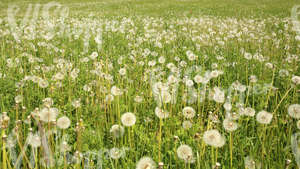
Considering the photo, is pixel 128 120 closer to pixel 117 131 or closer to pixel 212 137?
pixel 117 131

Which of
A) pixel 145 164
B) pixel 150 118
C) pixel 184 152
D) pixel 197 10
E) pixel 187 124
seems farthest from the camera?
pixel 197 10

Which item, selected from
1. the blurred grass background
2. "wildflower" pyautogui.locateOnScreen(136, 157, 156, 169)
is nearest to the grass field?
"wildflower" pyautogui.locateOnScreen(136, 157, 156, 169)

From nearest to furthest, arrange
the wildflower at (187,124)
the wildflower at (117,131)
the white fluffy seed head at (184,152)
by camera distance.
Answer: the white fluffy seed head at (184,152)
the wildflower at (117,131)
the wildflower at (187,124)

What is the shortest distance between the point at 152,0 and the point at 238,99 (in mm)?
25388

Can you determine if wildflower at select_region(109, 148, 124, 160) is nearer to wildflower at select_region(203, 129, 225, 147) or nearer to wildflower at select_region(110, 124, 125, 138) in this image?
wildflower at select_region(110, 124, 125, 138)

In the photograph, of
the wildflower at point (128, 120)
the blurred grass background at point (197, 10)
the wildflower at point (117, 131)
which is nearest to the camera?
the wildflower at point (128, 120)

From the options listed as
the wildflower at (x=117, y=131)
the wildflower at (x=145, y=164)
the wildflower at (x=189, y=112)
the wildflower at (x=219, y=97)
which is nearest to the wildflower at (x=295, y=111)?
the wildflower at (x=219, y=97)

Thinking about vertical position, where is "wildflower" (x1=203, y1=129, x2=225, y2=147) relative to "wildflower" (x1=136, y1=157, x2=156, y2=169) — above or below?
above

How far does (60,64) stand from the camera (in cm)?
364

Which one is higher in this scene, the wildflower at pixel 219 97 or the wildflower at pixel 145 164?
the wildflower at pixel 219 97

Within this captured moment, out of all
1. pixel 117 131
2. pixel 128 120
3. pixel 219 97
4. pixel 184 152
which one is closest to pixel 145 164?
pixel 184 152

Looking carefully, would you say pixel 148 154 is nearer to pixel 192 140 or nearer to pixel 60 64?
pixel 192 140

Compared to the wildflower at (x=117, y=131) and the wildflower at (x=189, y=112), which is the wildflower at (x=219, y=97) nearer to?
the wildflower at (x=189, y=112)

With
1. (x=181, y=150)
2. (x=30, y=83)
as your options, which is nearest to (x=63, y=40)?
(x=30, y=83)
